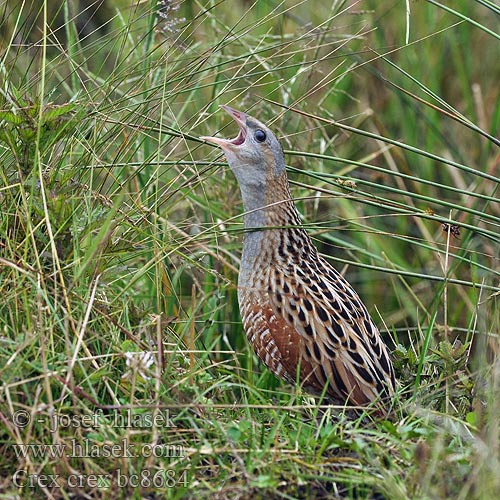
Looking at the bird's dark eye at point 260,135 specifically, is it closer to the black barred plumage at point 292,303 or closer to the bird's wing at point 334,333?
the black barred plumage at point 292,303

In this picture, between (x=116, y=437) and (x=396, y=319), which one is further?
(x=396, y=319)

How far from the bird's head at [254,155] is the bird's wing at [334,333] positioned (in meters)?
0.41

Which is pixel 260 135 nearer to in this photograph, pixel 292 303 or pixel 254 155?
pixel 254 155

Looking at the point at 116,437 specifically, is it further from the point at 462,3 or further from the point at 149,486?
the point at 462,3

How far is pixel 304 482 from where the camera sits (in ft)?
9.44

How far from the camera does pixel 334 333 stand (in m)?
3.72

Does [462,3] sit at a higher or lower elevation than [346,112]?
higher

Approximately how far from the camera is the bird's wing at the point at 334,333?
3.63 meters

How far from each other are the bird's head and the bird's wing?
41 centimetres

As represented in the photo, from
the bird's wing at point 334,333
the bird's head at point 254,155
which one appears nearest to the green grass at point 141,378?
the bird's wing at point 334,333

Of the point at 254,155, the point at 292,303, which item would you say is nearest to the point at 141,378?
the point at 292,303

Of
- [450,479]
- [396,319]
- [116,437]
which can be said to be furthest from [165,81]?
[396,319]

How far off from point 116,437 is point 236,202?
248 centimetres

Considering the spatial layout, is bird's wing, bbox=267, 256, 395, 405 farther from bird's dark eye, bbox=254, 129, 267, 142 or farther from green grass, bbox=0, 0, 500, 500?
bird's dark eye, bbox=254, 129, 267, 142
